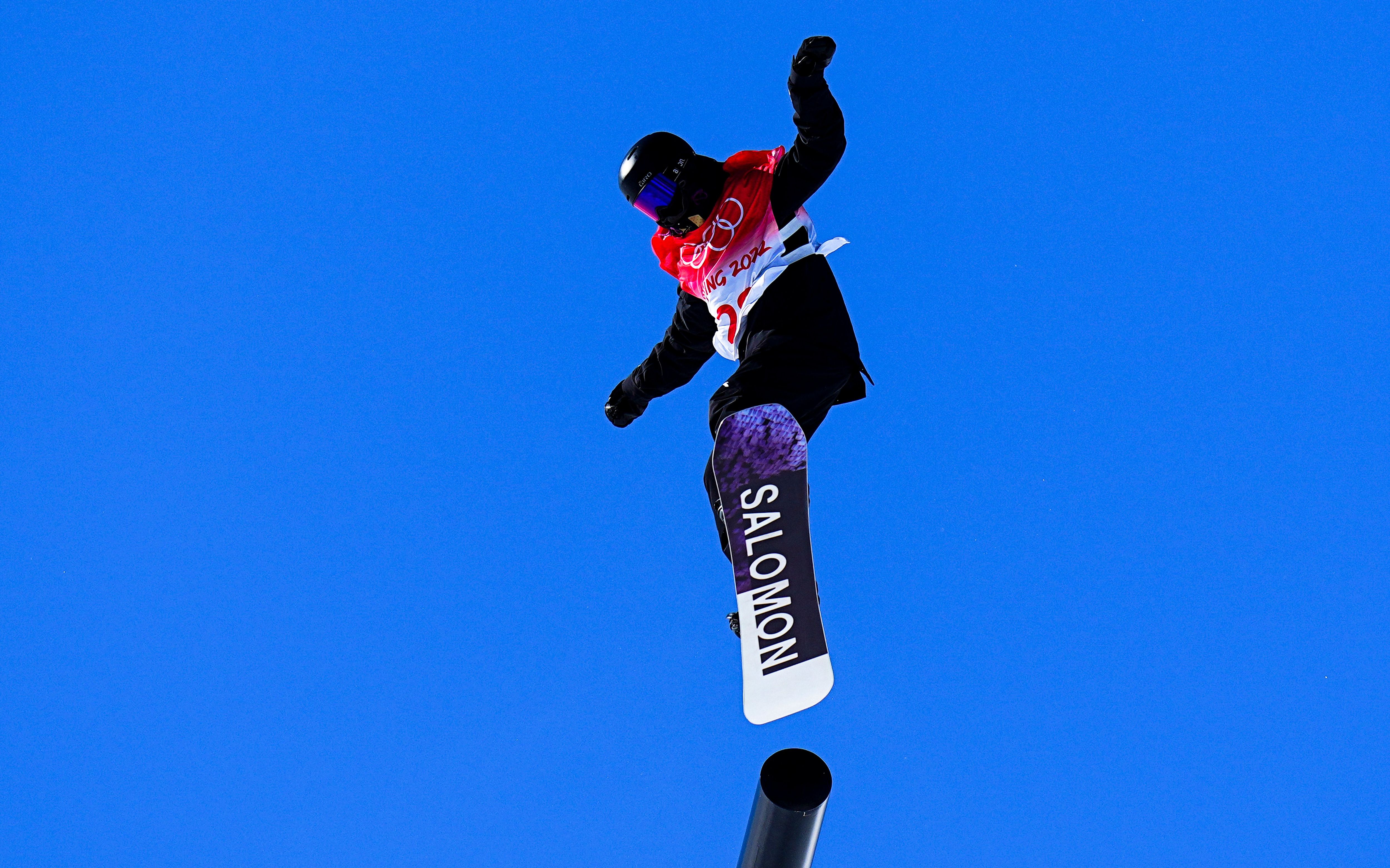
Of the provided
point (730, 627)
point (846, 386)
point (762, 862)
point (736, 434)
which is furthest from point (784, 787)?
point (846, 386)

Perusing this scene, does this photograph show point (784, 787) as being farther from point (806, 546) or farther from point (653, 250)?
point (653, 250)

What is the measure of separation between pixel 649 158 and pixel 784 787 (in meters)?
1.92

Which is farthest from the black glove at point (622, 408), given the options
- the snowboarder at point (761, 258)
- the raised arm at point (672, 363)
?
the snowboarder at point (761, 258)

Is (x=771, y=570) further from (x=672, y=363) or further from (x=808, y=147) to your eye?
(x=808, y=147)

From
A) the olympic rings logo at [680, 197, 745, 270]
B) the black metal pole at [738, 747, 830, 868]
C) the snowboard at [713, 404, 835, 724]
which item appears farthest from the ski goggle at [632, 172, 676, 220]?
the black metal pole at [738, 747, 830, 868]

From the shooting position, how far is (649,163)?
3371 millimetres

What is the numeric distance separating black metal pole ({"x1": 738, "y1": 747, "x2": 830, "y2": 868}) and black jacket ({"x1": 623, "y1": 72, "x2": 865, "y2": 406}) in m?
1.20

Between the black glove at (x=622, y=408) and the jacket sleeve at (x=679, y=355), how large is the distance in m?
0.02

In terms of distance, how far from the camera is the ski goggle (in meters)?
3.37

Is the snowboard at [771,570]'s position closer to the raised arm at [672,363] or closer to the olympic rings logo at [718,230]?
the olympic rings logo at [718,230]

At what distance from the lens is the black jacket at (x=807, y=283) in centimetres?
311

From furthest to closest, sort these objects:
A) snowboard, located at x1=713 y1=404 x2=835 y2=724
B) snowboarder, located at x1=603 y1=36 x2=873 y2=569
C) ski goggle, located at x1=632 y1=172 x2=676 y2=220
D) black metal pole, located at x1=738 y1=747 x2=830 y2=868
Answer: ski goggle, located at x1=632 y1=172 x2=676 y2=220
snowboarder, located at x1=603 y1=36 x2=873 y2=569
snowboard, located at x1=713 y1=404 x2=835 y2=724
black metal pole, located at x1=738 y1=747 x2=830 y2=868

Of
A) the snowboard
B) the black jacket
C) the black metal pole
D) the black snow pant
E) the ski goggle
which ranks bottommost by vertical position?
the black metal pole

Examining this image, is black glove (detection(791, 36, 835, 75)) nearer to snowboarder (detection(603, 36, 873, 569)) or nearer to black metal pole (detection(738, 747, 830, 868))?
snowboarder (detection(603, 36, 873, 569))
